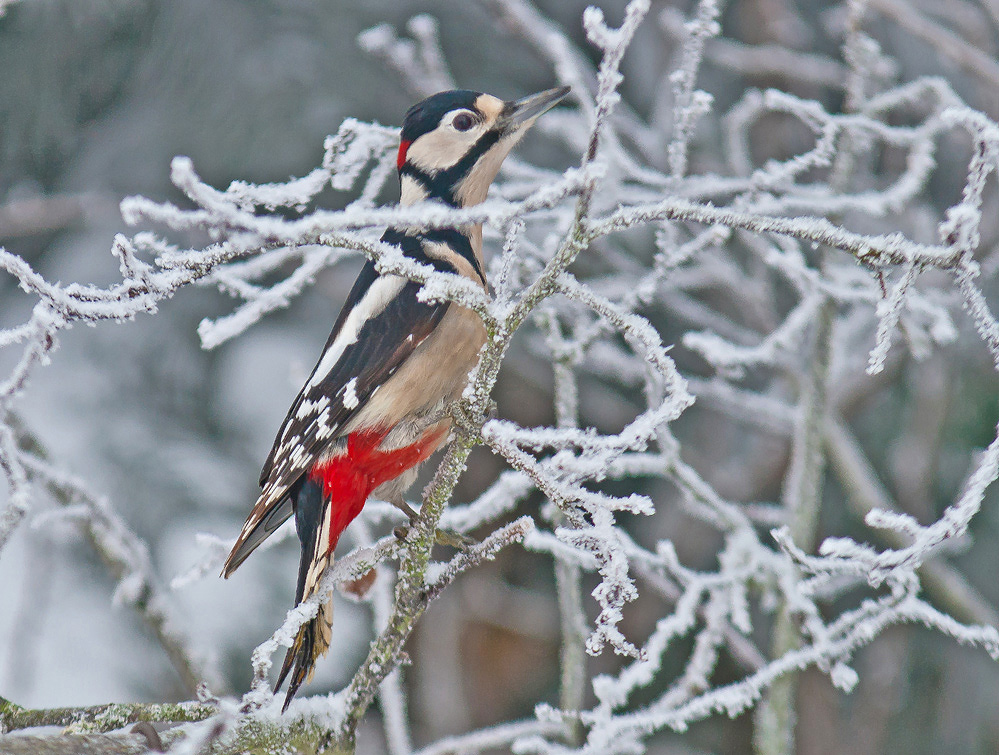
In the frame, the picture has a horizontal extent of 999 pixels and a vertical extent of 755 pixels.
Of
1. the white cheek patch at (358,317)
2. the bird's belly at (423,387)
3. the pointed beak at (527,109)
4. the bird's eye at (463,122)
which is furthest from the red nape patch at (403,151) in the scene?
the bird's belly at (423,387)

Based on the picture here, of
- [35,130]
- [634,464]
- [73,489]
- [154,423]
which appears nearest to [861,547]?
[634,464]

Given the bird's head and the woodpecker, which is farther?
the bird's head

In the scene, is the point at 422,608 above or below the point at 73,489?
below

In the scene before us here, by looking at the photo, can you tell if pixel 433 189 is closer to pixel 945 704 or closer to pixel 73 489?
pixel 73 489

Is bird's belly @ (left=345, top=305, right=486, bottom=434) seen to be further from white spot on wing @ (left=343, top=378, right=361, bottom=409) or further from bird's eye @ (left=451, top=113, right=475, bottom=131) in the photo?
bird's eye @ (left=451, top=113, right=475, bottom=131)

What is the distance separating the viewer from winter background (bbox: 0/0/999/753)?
2.92 meters

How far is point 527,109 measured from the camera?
231 cm

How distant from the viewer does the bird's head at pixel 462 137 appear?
2338 mm

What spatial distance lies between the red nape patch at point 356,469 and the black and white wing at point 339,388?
51mm

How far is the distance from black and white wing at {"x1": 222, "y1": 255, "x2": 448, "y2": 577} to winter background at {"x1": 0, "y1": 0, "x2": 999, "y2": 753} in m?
0.43

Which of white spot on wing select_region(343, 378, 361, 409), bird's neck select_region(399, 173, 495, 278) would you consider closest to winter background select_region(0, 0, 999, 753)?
bird's neck select_region(399, 173, 495, 278)

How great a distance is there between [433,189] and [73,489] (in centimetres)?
123

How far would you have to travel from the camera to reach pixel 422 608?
171 centimetres

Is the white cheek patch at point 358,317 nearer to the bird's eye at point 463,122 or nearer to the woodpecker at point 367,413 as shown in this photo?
the woodpecker at point 367,413
